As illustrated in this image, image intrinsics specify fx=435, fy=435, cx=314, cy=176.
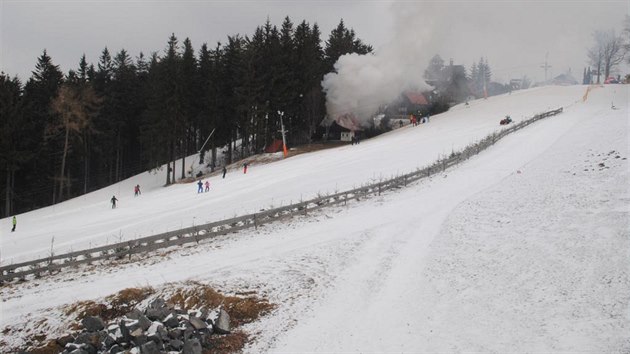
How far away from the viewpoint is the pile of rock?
11602 millimetres

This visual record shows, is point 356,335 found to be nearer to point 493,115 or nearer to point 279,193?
point 279,193

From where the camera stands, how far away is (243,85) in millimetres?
52250

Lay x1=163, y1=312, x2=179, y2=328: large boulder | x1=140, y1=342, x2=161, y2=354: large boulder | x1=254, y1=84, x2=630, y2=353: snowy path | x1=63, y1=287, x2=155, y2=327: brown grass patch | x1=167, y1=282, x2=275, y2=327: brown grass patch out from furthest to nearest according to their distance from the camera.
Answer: x1=63, y1=287, x2=155, y2=327: brown grass patch, x1=167, y1=282, x2=275, y2=327: brown grass patch, x1=163, y1=312, x2=179, y2=328: large boulder, x1=254, y1=84, x2=630, y2=353: snowy path, x1=140, y1=342, x2=161, y2=354: large boulder

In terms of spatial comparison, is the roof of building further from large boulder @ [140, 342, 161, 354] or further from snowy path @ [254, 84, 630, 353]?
large boulder @ [140, 342, 161, 354]

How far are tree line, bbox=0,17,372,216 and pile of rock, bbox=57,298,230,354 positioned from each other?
121ft

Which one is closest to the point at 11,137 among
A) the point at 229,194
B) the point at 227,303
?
the point at 229,194

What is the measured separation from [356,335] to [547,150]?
26576 millimetres

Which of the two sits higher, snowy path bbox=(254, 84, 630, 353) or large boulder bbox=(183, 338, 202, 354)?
snowy path bbox=(254, 84, 630, 353)

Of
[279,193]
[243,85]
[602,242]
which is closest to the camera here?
[602,242]

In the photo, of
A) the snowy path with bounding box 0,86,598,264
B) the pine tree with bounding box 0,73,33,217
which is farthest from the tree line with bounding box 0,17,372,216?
the snowy path with bounding box 0,86,598,264

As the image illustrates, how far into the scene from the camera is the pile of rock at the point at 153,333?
1160 cm

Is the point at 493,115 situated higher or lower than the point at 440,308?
higher

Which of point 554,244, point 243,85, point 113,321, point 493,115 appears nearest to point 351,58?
point 243,85

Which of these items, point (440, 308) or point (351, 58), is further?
point (351, 58)
